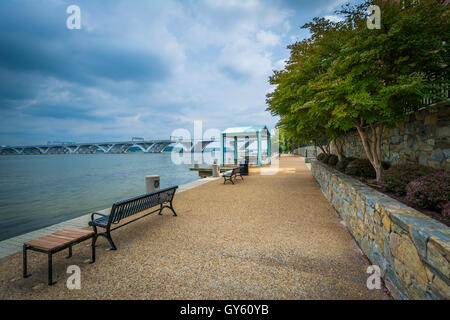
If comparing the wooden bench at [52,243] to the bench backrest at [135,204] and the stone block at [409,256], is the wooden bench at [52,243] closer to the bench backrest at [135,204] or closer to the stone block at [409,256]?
the bench backrest at [135,204]

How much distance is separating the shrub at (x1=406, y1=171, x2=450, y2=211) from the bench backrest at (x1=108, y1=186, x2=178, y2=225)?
15.4 feet

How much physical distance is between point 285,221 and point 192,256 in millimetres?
2469

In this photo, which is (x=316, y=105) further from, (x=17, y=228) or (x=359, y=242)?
(x=17, y=228)

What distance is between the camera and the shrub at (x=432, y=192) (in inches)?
107

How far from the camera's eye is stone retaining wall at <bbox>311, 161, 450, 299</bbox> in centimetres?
159

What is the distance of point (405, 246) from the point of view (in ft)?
6.68

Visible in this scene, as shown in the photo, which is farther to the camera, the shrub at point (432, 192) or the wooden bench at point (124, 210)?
the wooden bench at point (124, 210)

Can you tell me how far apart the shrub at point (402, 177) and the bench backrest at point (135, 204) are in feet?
16.0

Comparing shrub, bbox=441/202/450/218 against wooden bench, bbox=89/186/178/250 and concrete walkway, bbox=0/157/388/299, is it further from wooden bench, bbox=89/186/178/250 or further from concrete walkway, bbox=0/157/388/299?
wooden bench, bbox=89/186/178/250

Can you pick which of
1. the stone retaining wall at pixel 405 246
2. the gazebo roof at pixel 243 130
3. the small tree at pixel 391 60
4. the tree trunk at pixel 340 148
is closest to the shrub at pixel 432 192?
the stone retaining wall at pixel 405 246

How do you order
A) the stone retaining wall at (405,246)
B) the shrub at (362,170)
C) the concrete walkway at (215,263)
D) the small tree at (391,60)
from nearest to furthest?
the stone retaining wall at (405,246)
the concrete walkway at (215,263)
the small tree at (391,60)
the shrub at (362,170)

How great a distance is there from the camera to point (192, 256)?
3.22 metres

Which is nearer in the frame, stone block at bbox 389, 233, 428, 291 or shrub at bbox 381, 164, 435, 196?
stone block at bbox 389, 233, 428, 291

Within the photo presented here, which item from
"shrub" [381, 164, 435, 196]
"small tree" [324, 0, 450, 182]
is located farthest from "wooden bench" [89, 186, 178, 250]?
"shrub" [381, 164, 435, 196]
